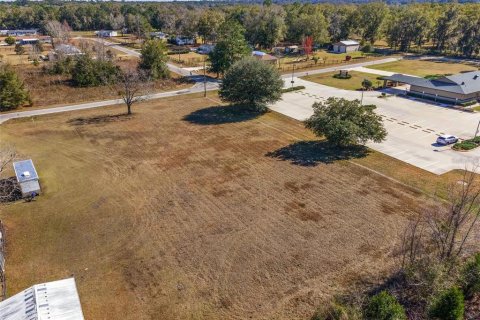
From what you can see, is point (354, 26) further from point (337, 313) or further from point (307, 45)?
point (337, 313)

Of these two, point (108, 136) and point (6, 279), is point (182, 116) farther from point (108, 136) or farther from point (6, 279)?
point (6, 279)

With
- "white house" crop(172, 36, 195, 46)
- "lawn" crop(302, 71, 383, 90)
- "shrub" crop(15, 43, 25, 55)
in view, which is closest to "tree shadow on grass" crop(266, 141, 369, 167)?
"lawn" crop(302, 71, 383, 90)

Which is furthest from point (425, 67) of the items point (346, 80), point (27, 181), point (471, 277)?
point (27, 181)

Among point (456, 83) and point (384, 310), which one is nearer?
Answer: point (384, 310)

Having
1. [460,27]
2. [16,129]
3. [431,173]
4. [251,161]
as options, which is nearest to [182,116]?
[251,161]

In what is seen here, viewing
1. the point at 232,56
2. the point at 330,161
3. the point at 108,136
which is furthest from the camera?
the point at 232,56

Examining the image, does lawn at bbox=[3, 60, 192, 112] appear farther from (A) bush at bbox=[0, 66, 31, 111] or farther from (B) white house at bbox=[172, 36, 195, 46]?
(B) white house at bbox=[172, 36, 195, 46]
